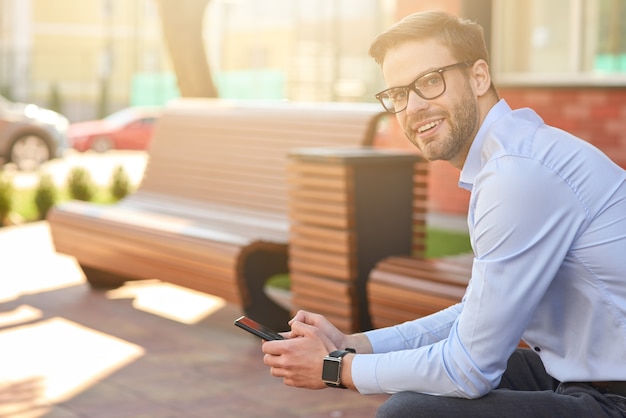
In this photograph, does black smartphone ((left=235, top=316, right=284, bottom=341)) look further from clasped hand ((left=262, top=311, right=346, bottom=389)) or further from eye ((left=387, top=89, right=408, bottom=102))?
eye ((left=387, top=89, right=408, bottom=102))

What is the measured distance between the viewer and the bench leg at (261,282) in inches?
234

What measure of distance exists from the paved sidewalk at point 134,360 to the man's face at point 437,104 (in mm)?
2082

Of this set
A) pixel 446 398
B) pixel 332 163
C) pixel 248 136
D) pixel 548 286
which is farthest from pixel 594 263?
pixel 248 136

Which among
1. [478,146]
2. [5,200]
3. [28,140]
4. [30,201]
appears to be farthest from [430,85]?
[28,140]

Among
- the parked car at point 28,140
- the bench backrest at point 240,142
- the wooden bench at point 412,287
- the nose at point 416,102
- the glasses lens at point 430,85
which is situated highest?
the glasses lens at point 430,85

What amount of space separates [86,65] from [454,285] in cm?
5098

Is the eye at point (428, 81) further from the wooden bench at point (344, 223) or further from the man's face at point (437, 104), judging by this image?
the wooden bench at point (344, 223)

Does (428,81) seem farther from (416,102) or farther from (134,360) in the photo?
(134,360)

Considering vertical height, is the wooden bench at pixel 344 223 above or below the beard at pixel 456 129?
below

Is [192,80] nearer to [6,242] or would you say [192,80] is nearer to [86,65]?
[6,242]

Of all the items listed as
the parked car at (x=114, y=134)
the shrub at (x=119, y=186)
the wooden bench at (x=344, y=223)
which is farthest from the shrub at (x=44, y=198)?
the parked car at (x=114, y=134)

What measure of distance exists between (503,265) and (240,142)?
16.7 ft

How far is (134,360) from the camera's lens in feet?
18.9

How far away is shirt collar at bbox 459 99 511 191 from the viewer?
2.90m
